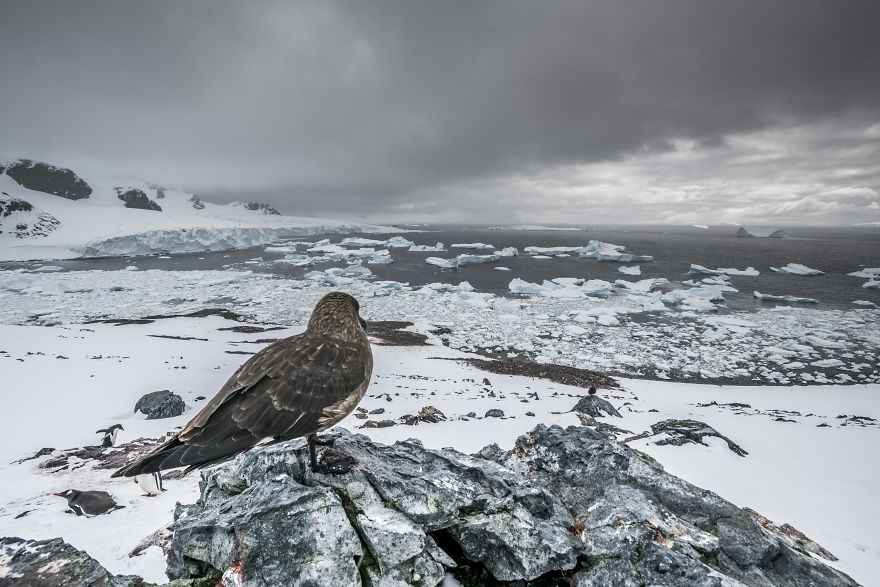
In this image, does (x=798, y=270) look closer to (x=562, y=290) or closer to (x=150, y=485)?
(x=562, y=290)

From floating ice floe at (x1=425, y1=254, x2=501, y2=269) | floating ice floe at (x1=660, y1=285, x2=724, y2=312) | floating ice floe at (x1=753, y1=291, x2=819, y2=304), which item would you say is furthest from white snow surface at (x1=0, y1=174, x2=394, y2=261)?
floating ice floe at (x1=753, y1=291, x2=819, y2=304)

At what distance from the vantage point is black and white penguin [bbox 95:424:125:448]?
700cm

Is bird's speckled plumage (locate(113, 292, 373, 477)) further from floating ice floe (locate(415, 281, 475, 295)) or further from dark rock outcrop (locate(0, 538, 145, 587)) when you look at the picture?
floating ice floe (locate(415, 281, 475, 295))

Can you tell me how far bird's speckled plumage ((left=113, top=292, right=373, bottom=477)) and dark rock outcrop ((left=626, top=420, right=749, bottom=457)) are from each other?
224 inches

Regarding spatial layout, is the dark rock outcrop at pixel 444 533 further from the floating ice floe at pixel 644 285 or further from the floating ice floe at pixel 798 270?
the floating ice floe at pixel 798 270

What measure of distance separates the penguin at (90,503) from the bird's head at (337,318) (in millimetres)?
3159

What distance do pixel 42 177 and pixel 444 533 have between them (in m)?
156

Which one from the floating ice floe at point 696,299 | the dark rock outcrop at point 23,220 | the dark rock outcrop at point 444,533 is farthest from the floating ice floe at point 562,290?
the dark rock outcrop at point 23,220

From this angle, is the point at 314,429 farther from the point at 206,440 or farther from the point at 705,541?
the point at 705,541

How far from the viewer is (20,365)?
11094 millimetres

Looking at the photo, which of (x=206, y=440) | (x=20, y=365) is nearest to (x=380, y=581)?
(x=206, y=440)

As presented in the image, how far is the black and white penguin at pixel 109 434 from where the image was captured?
7000 millimetres

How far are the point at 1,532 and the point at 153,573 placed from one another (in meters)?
2.44

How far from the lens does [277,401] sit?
114 inches
